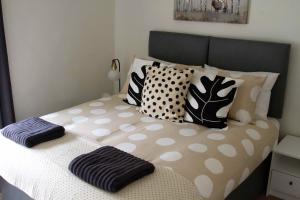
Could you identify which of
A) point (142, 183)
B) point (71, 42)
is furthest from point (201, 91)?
point (71, 42)

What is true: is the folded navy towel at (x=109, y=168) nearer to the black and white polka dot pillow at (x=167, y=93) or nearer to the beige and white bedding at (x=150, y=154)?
the beige and white bedding at (x=150, y=154)

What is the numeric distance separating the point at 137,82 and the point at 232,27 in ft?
3.04

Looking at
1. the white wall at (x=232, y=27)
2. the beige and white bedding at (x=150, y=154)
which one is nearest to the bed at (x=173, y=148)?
the beige and white bedding at (x=150, y=154)

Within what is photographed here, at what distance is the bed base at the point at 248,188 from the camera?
1.96m

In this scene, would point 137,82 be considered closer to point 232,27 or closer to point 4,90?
point 232,27

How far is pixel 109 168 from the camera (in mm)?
1639

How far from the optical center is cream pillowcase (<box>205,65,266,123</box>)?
2.39 metres

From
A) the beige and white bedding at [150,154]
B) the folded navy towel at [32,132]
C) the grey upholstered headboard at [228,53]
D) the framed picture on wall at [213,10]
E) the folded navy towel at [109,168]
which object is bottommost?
the beige and white bedding at [150,154]

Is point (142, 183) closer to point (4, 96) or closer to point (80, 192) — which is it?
point (80, 192)

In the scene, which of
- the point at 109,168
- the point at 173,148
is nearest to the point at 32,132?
the point at 109,168

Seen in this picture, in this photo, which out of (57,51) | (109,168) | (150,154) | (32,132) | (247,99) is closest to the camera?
(109,168)

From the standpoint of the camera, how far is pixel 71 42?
10.1 feet

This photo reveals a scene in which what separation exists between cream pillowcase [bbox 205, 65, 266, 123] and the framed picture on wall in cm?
55

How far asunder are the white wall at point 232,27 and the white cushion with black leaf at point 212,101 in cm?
50
